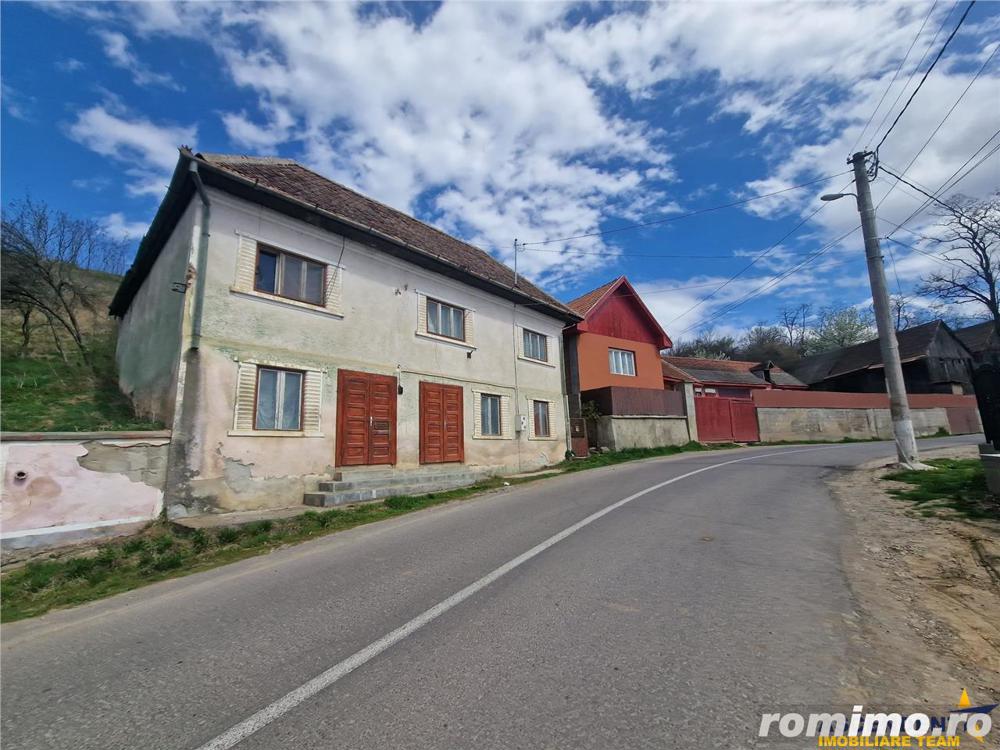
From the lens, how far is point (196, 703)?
9.34ft

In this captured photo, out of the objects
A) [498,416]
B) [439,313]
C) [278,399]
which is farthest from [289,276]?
[498,416]

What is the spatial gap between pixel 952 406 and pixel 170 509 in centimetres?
4743

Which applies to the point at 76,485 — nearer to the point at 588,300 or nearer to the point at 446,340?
the point at 446,340

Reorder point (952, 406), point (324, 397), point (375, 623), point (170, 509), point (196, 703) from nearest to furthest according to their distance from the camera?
point (196, 703) → point (375, 623) → point (170, 509) → point (324, 397) → point (952, 406)

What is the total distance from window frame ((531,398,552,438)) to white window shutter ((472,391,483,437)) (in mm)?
2766

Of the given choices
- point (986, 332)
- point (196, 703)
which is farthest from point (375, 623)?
point (986, 332)

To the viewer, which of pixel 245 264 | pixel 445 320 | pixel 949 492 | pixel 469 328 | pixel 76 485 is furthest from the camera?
pixel 469 328

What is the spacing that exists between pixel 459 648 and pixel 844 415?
36263 mm

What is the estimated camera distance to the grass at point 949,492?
697 centimetres

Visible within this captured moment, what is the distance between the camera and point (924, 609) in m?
3.86

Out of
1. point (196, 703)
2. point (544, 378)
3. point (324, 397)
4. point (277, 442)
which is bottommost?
point (196, 703)

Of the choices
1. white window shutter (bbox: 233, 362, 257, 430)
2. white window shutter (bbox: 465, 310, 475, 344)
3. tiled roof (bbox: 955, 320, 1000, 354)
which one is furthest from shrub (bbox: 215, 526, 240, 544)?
tiled roof (bbox: 955, 320, 1000, 354)

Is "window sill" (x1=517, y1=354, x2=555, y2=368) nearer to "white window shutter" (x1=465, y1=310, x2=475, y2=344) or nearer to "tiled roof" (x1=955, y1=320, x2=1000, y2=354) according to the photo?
"white window shutter" (x1=465, y1=310, x2=475, y2=344)

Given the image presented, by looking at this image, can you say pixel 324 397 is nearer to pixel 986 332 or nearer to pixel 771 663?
pixel 771 663
